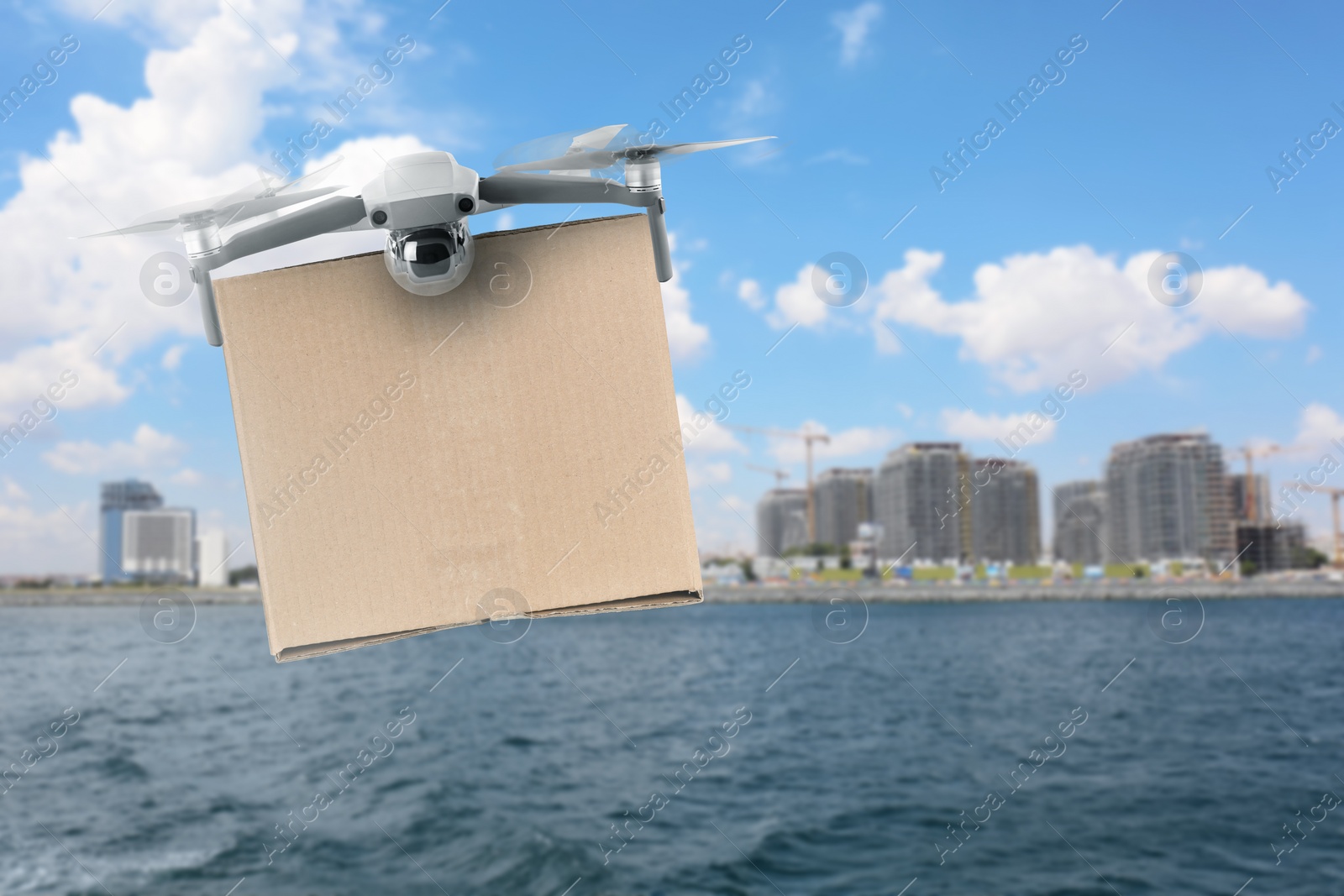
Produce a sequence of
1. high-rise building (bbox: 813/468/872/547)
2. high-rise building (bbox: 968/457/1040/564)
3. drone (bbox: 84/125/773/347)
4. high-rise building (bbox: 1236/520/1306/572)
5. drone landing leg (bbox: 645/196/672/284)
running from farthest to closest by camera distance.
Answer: high-rise building (bbox: 813/468/872/547) < high-rise building (bbox: 968/457/1040/564) < high-rise building (bbox: 1236/520/1306/572) < drone landing leg (bbox: 645/196/672/284) < drone (bbox: 84/125/773/347)

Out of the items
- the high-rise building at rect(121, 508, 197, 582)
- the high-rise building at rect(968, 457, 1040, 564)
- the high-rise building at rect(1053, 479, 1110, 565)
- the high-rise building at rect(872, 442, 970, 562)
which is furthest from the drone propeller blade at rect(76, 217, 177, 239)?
the high-rise building at rect(1053, 479, 1110, 565)

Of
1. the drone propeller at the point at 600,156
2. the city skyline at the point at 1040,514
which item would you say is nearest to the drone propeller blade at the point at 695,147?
the drone propeller at the point at 600,156

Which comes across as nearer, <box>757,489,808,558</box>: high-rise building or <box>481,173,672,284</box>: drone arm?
<box>481,173,672,284</box>: drone arm

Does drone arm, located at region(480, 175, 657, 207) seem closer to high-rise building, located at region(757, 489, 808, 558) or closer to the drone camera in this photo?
the drone camera

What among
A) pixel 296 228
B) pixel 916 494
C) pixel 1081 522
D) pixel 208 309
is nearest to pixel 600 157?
pixel 296 228

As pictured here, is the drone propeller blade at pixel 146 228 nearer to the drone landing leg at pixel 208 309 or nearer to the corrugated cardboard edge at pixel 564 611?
the drone landing leg at pixel 208 309

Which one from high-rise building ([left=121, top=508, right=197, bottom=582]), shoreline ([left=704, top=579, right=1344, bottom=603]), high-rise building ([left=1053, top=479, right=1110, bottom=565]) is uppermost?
high-rise building ([left=121, top=508, right=197, bottom=582])

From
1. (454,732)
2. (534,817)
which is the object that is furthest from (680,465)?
(454,732)
